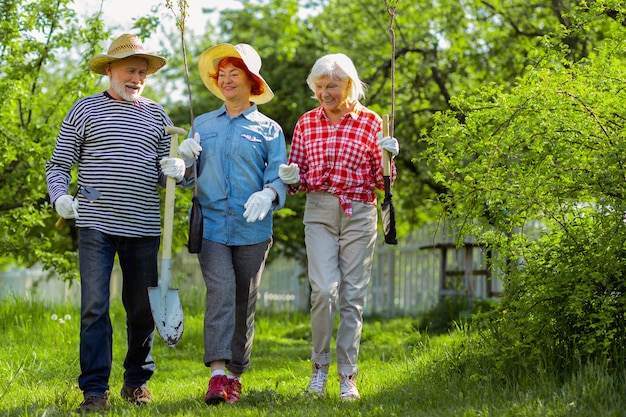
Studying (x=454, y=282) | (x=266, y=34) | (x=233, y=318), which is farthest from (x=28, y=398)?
(x=266, y=34)

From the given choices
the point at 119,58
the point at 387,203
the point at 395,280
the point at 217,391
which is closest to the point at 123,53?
the point at 119,58

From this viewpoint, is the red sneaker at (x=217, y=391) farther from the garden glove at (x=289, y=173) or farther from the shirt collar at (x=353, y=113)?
the shirt collar at (x=353, y=113)

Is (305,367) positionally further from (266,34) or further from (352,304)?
(266,34)

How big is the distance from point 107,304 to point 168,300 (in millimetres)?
295

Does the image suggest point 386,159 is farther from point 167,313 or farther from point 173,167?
point 167,313

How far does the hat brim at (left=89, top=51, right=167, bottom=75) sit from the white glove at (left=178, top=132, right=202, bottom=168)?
462 mm

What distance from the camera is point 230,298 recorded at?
451 centimetres

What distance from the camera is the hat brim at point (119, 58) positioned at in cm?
453

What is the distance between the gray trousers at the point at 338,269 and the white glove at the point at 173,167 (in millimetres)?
736

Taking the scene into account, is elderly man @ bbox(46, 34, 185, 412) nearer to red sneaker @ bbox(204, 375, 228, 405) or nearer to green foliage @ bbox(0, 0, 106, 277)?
red sneaker @ bbox(204, 375, 228, 405)

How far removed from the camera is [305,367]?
6.65 meters

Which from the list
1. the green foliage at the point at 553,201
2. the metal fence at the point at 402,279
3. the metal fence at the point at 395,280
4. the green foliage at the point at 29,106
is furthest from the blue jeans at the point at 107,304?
the metal fence at the point at 402,279

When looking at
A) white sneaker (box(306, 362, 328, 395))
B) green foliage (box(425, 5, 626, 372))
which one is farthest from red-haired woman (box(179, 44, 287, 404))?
green foliage (box(425, 5, 626, 372))

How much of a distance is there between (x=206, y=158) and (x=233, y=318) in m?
0.85
